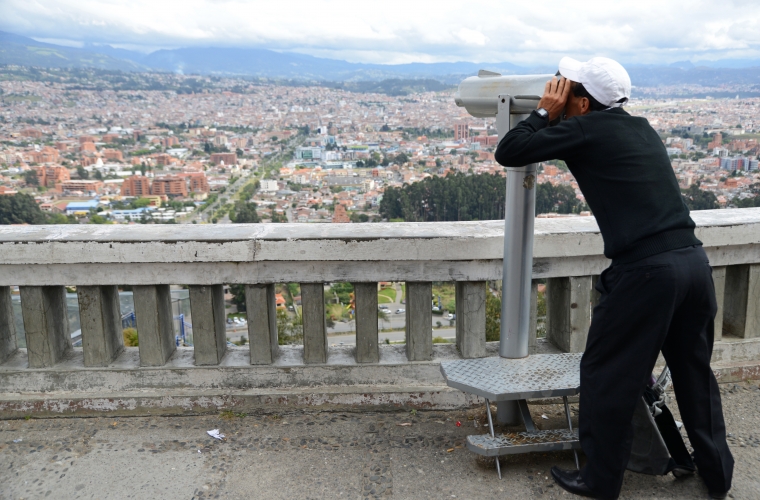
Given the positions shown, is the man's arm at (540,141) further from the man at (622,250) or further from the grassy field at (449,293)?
the grassy field at (449,293)

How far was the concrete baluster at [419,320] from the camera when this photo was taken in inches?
125

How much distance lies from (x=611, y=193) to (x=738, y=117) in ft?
140

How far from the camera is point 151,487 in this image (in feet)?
8.66

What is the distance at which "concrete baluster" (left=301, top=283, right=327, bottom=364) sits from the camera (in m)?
3.16

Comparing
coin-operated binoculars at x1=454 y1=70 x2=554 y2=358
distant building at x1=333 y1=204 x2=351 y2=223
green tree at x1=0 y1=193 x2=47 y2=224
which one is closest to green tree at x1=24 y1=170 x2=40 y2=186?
green tree at x1=0 y1=193 x2=47 y2=224

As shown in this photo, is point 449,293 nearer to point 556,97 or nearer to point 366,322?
point 366,322

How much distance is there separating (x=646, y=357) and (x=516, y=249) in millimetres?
724

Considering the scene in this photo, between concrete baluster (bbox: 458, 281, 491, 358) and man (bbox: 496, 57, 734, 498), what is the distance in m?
0.88

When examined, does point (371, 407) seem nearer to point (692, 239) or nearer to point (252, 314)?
point (252, 314)

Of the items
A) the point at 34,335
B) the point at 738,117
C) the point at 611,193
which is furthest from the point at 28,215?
the point at 738,117

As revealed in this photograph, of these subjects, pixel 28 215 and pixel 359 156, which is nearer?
pixel 28 215

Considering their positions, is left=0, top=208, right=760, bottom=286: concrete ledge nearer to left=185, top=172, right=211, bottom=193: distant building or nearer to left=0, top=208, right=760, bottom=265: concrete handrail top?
left=0, top=208, right=760, bottom=265: concrete handrail top

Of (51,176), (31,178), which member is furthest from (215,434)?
(51,176)

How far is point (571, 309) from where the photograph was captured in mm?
3299
